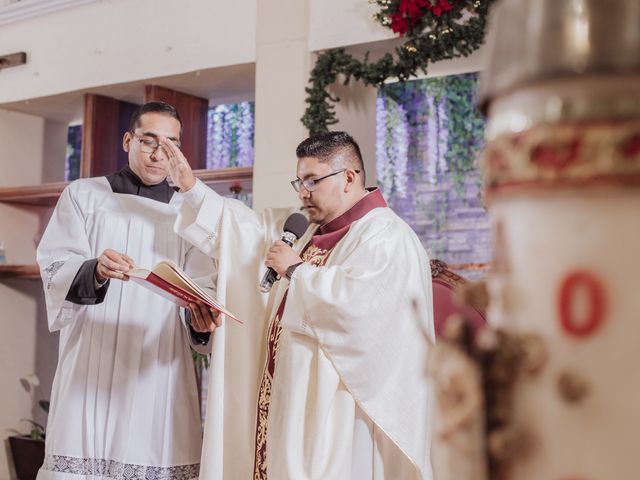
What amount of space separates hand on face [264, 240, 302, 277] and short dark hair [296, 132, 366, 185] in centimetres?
43

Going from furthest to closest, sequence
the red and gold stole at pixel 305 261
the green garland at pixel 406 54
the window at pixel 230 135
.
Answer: the window at pixel 230 135
the green garland at pixel 406 54
the red and gold stole at pixel 305 261

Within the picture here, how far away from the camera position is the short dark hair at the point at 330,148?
3760 mm

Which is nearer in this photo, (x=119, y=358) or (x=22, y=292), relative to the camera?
(x=119, y=358)

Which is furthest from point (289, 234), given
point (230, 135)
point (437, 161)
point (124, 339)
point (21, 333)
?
point (21, 333)

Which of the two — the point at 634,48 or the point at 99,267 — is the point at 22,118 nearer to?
the point at 99,267

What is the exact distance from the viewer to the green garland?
5.03m

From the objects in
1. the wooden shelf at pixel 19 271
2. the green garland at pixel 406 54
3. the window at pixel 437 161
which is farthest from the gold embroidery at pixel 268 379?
the wooden shelf at pixel 19 271

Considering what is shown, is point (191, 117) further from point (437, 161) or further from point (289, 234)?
point (289, 234)

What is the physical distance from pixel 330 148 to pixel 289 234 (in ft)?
1.28

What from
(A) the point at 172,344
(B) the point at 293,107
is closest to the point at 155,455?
(A) the point at 172,344

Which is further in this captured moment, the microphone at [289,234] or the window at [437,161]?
the window at [437,161]

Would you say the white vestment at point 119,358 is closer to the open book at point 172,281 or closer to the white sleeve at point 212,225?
the white sleeve at point 212,225

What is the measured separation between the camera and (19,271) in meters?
6.98

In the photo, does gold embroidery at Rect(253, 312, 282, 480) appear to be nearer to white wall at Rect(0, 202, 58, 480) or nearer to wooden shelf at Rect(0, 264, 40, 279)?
wooden shelf at Rect(0, 264, 40, 279)
